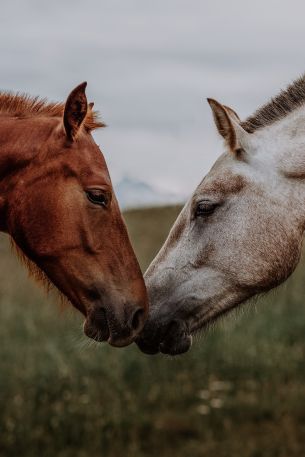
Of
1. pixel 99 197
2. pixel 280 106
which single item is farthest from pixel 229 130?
pixel 99 197

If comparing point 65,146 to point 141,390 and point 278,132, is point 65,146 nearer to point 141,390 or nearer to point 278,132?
point 278,132

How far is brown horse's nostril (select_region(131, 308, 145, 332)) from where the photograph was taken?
14.3 feet

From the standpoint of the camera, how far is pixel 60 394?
13188 mm

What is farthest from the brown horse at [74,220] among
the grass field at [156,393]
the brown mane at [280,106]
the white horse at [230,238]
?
the grass field at [156,393]

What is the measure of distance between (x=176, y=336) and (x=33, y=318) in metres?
10.2

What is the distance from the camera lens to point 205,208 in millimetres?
5176

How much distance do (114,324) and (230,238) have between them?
3.75 ft

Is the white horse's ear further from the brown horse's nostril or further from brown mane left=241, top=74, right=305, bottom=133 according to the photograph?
the brown horse's nostril

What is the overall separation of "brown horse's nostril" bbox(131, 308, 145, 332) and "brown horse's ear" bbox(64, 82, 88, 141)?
973 mm

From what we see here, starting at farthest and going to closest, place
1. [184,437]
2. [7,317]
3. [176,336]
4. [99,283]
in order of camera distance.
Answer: [7,317] → [184,437] → [176,336] → [99,283]

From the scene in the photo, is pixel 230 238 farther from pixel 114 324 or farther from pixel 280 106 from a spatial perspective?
pixel 114 324

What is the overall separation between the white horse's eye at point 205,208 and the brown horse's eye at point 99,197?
3.13 feet

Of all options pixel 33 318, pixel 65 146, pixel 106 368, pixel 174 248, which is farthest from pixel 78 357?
pixel 65 146

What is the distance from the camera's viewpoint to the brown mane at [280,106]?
541cm
